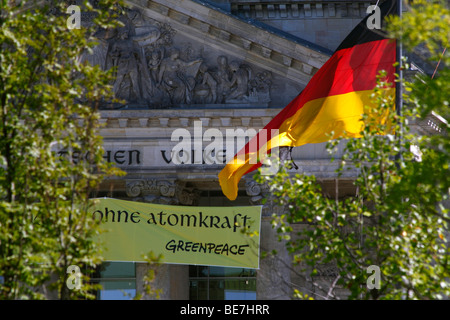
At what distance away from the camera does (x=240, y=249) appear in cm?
2297

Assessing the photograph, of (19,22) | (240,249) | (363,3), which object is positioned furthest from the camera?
(363,3)

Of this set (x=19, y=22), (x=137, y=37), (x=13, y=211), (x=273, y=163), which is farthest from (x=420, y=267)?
(x=137, y=37)

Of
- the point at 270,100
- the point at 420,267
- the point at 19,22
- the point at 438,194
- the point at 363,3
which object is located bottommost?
the point at 420,267

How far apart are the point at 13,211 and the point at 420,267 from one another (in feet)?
20.2

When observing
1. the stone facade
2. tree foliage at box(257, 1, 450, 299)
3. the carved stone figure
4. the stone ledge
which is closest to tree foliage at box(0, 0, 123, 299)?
tree foliage at box(257, 1, 450, 299)

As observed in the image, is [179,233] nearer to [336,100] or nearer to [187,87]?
[187,87]

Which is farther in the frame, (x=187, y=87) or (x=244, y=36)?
(x=187, y=87)

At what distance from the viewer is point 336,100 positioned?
2016 cm

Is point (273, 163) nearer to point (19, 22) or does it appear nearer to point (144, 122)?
point (19, 22)

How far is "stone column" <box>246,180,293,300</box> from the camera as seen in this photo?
24.2 meters

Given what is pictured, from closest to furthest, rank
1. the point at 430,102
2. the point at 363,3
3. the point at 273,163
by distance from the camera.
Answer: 1. the point at 430,102
2. the point at 273,163
3. the point at 363,3

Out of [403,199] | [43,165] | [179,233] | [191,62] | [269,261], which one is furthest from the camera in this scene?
[191,62]

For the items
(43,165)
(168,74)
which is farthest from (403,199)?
(168,74)

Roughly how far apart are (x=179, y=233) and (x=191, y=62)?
5.14 m
